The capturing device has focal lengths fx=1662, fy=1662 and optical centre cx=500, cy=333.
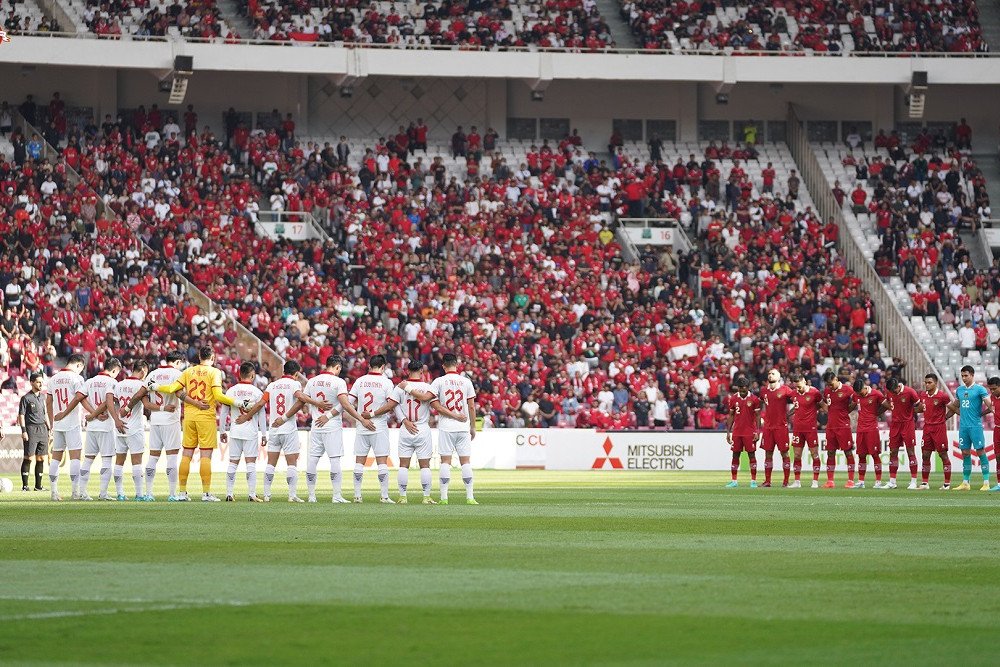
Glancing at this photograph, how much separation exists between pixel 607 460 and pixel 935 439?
13.0 m

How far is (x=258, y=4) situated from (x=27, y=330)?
57.1 feet

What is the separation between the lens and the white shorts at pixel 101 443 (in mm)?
23656

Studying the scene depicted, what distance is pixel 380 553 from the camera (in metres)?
14.0

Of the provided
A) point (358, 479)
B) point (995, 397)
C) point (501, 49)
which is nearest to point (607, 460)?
point (995, 397)

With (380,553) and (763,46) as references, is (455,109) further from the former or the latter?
(380,553)

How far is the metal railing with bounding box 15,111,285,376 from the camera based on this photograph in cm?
4069

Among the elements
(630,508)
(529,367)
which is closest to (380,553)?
(630,508)

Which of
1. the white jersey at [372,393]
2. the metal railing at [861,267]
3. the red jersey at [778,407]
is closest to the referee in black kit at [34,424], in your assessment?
the white jersey at [372,393]

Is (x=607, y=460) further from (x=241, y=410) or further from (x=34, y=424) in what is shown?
(x=241, y=410)

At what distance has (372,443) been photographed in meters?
23.0

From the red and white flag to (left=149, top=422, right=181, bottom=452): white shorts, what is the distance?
23.5 meters

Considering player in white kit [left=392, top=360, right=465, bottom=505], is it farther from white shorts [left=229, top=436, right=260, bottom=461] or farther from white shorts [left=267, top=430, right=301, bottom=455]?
white shorts [left=229, top=436, right=260, bottom=461]

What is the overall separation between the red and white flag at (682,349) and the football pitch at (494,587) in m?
24.8

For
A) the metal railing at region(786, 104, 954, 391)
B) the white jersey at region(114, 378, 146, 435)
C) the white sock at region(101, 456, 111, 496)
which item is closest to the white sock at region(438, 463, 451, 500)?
the white jersey at region(114, 378, 146, 435)
